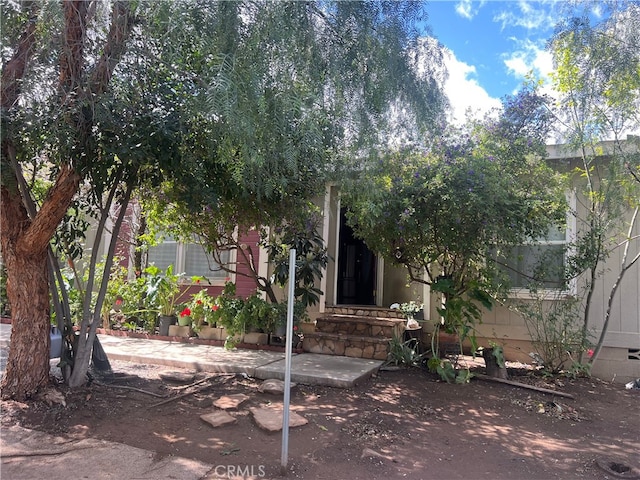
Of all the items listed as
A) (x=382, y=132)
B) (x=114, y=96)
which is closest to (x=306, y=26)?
(x=382, y=132)

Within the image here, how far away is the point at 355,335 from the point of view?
7727 millimetres

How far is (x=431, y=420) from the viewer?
485 centimetres

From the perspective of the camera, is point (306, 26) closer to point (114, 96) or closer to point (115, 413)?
point (114, 96)

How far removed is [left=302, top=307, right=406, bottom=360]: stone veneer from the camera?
24.2 ft

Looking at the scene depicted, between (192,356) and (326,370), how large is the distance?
2200mm

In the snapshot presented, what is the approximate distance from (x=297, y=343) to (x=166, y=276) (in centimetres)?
306

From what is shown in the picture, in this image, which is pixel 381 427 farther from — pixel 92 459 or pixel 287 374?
pixel 92 459

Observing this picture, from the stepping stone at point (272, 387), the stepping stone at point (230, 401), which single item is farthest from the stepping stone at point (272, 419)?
the stepping stone at point (272, 387)

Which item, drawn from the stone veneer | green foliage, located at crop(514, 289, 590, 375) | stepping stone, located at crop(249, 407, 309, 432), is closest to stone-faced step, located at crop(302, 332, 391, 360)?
the stone veneer

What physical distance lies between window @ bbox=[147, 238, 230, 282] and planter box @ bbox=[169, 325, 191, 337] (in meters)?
1.48

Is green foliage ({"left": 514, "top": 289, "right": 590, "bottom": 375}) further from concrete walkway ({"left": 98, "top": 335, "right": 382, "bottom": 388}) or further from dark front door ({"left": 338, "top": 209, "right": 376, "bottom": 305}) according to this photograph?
dark front door ({"left": 338, "top": 209, "right": 376, "bottom": 305})

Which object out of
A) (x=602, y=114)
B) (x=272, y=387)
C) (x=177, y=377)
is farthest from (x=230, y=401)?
(x=602, y=114)

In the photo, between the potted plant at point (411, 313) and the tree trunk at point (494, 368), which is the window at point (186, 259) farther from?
the tree trunk at point (494, 368)

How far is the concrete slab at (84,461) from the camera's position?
3.37 m
